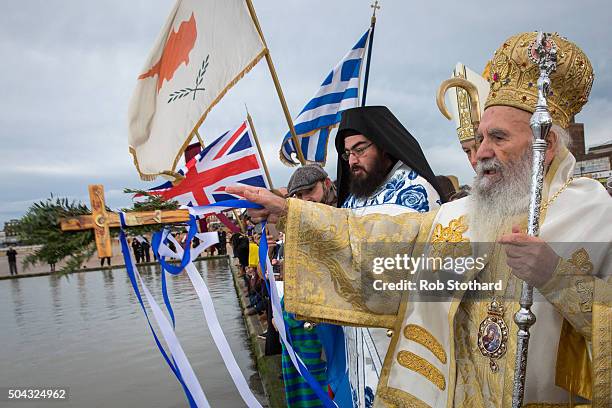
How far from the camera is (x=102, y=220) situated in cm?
232

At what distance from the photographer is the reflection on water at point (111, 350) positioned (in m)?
6.17

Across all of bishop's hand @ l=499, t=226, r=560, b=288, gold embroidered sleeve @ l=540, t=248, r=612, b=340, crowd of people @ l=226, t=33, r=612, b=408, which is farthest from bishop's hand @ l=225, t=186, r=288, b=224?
gold embroidered sleeve @ l=540, t=248, r=612, b=340

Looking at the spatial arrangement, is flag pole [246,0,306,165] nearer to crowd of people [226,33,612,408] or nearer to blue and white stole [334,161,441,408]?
blue and white stole [334,161,441,408]

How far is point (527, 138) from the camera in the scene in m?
1.75

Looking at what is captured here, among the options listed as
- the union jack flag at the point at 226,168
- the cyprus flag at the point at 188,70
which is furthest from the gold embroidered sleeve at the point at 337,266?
the union jack flag at the point at 226,168

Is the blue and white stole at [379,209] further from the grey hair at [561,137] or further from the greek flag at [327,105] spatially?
the greek flag at [327,105]

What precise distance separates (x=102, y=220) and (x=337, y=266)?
1.08 metres

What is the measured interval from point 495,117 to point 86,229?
1744 mm

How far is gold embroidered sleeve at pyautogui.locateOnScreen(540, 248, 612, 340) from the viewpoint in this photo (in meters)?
1.50

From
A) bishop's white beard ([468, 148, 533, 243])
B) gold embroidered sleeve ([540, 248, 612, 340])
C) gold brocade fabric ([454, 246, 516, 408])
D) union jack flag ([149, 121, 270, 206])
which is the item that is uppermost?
union jack flag ([149, 121, 270, 206])

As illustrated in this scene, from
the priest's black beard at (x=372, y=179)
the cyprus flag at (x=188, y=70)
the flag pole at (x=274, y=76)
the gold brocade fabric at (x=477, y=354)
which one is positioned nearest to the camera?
the gold brocade fabric at (x=477, y=354)

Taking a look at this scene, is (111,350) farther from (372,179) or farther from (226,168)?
(372,179)

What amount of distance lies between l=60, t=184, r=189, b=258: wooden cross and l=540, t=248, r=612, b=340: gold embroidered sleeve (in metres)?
1.71

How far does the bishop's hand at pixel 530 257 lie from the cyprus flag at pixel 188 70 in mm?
3170
